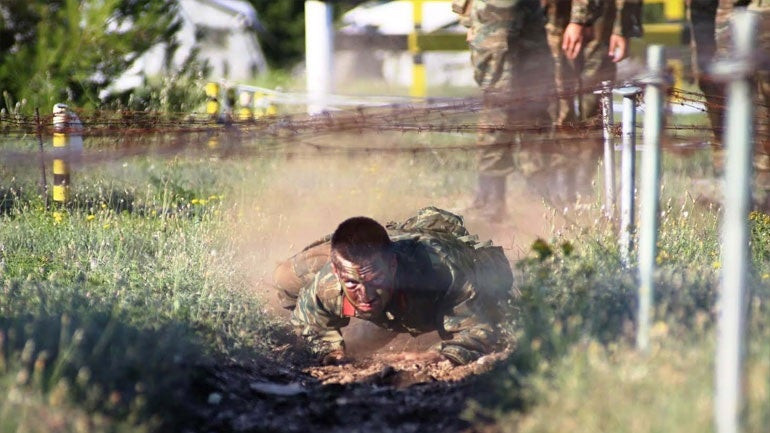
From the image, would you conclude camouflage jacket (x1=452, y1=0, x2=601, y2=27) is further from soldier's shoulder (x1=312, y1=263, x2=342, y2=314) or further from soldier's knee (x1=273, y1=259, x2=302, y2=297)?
soldier's shoulder (x1=312, y1=263, x2=342, y2=314)

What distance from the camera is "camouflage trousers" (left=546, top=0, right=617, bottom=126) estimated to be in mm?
9250

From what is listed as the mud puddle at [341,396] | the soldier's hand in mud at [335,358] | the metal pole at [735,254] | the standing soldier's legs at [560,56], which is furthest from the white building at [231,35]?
the metal pole at [735,254]

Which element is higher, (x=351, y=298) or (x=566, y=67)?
(x=566, y=67)

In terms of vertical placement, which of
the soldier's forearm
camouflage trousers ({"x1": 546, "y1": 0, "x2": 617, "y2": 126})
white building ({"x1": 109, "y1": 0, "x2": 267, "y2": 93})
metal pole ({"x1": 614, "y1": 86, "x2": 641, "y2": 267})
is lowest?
metal pole ({"x1": 614, "y1": 86, "x2": 641, "y2": 267})

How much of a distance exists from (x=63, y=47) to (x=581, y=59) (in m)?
6.24

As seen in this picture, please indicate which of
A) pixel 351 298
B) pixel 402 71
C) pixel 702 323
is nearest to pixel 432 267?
pixel 351 298

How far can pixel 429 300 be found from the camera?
6406 mm

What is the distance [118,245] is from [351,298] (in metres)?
1.95

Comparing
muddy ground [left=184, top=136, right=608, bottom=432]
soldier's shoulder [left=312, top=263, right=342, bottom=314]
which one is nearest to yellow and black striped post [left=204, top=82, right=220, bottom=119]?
muddy ground [left=184, top=136, right=608, bottom=432]

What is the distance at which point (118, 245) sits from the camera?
24.4 feet

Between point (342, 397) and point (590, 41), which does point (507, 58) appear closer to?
point (590, 41)

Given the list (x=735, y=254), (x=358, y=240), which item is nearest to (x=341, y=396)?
(x=358, y=240)

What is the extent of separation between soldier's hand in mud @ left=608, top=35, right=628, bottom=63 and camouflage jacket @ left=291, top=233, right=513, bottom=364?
2.98 m

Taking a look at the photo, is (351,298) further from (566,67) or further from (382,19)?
(382,19)
